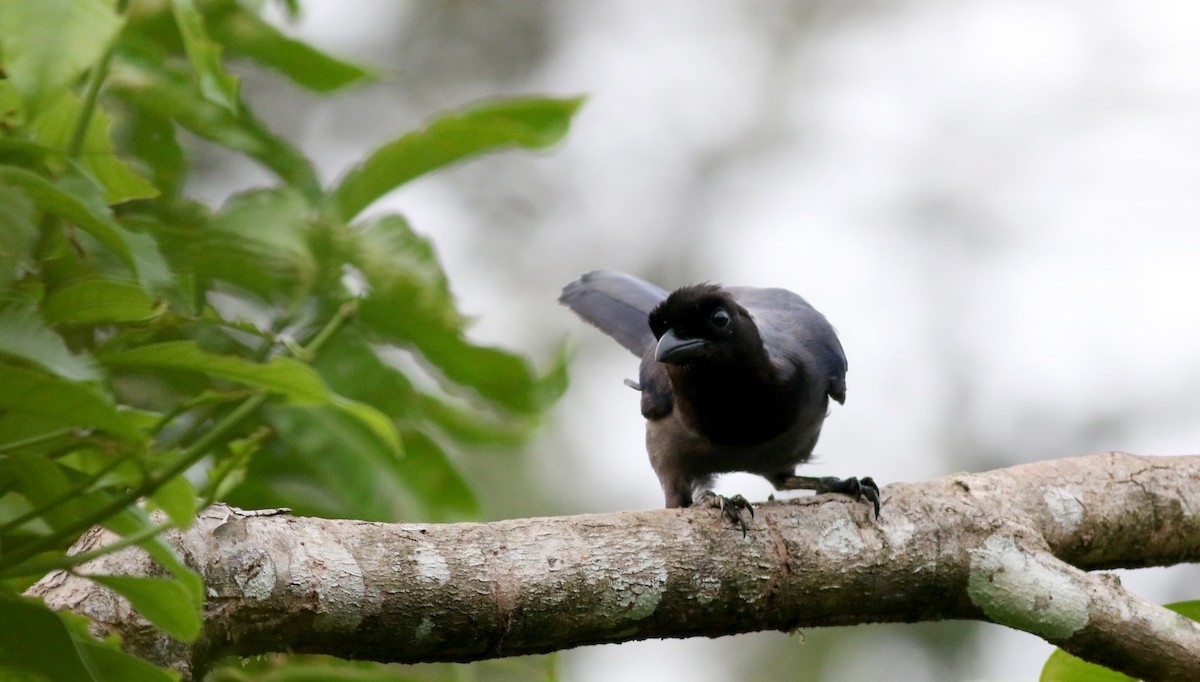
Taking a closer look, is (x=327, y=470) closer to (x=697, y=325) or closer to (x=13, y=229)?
(x=13, y=229)

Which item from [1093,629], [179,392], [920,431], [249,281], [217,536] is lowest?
[217,536]

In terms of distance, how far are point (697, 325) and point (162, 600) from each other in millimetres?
2381

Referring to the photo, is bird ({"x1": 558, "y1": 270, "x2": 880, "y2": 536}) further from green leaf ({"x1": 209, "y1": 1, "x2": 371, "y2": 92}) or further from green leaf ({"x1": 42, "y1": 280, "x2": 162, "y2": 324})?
green leaf ({"x1": 42, "y1": 280, "x2": 162, "y2": 324})

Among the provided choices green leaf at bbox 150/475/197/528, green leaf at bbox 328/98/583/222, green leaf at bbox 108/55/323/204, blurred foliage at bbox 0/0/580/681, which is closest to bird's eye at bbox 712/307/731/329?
blurred foliage at bbox 0/0/580/681

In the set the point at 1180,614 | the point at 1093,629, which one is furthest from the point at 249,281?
the point at 1180,614

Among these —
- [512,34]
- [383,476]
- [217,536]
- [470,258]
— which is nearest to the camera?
[217,536]

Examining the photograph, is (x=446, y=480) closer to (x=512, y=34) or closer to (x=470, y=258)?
(x=470, y=258)

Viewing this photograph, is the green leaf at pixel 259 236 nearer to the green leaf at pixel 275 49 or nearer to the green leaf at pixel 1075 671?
the green leaf at pixel 275 49

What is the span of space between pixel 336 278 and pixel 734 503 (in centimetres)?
106

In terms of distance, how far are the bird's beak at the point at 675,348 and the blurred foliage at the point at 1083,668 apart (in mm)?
1439

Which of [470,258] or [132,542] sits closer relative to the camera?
[132,542]

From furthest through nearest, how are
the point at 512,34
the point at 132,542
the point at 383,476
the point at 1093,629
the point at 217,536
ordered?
the point at 512,34 → the point at 383,476 → the point at 1093,629 → the point at 217,536 → the point at 132,542

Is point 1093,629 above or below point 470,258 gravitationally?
below

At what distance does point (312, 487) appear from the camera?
2.98 metres
